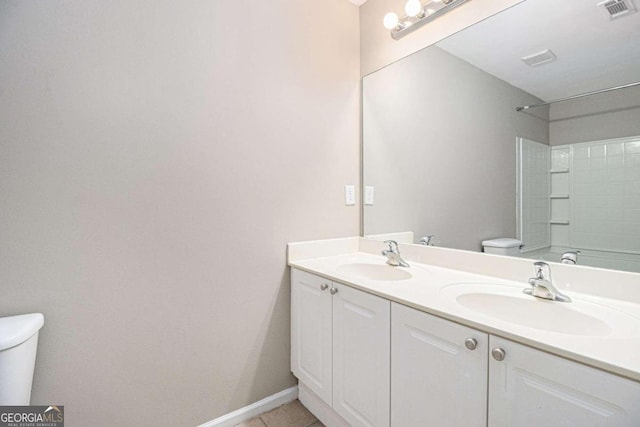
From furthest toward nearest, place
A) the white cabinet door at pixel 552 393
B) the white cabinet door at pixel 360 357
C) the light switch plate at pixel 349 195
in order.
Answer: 1. the light switch plate at pixel 349 195
2. the white cabinet door at pixel 360 357
3. the white cabinet door at pixel 552 393

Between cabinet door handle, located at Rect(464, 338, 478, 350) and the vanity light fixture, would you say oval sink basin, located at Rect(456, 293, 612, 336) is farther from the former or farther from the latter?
the vanity light fixture

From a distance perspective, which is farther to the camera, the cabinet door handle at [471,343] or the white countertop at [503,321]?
the cabinet door handle at [471,343]

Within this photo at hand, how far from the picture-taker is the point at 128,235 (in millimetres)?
1221

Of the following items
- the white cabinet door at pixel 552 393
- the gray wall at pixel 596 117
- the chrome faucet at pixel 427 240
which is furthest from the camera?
the chrome faucet at pixel 427 240

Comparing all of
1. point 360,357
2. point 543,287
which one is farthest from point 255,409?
point 543,287

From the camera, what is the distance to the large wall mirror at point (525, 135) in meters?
1.02

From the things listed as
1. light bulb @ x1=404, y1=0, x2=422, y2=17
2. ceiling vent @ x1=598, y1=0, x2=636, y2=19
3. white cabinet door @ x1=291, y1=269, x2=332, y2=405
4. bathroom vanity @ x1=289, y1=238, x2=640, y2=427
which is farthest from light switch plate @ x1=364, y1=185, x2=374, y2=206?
ceiling vent @ x1=598, y1=0, x2=636, y2=19

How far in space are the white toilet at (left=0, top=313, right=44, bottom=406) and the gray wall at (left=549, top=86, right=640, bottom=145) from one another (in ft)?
6.57

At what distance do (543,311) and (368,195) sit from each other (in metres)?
1.14

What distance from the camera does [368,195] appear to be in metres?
1.95

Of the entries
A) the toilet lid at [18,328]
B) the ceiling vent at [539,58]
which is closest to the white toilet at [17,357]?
the toilet lid at [18,328]

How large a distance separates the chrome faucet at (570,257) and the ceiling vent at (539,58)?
775 mm

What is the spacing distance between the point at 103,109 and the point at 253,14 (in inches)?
34.5

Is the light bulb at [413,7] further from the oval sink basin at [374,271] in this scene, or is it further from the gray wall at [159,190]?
the oval sink basin at [374,271]
